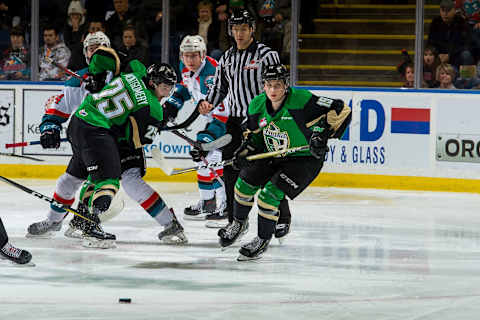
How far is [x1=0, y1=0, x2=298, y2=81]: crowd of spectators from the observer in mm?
7996

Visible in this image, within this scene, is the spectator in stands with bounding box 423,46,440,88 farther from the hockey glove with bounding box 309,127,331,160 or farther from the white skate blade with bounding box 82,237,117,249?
the white skate blade with bounding box 82,237,117,249

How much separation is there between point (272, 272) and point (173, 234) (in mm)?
899

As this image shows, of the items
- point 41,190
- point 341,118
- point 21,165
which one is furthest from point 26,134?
Result: point 341,118

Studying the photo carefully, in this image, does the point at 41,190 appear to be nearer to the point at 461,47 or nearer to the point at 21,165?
the point at 21,165

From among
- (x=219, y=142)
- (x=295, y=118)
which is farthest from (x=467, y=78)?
(x=295, y=118)

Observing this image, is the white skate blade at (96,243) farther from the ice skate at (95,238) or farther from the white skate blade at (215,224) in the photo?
the white skate blade at (215,224)

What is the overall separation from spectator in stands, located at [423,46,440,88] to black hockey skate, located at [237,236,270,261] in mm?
3392

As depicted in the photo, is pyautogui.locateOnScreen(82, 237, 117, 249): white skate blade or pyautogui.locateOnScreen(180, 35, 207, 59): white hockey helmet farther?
pyautogui.locateOnScreen(180, 35, 207, 59): white hockey helmet

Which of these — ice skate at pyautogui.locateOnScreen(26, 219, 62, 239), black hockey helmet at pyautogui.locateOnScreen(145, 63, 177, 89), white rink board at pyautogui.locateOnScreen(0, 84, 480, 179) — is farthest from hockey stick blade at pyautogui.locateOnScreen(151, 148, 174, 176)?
white rink board at pyautogui.locateOnScreen(0, 84, 480, 179)

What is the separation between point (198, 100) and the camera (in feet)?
19.9

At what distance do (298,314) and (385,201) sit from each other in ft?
11.6

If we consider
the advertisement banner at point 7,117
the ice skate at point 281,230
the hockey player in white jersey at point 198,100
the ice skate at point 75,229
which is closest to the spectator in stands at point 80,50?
the advertisement banner at point 7,117

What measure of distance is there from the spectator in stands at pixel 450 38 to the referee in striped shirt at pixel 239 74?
101 inches

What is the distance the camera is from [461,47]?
24.6ft
